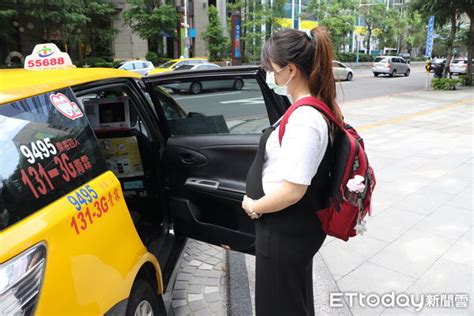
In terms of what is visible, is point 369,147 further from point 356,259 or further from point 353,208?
point 353,208

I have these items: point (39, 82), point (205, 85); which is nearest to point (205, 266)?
point (205, 85)

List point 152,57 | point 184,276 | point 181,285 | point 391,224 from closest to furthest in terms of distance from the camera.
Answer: point 181,285
point 184,276
point 391,224
point 152,57

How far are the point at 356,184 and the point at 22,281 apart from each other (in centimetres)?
124

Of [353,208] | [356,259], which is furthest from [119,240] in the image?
[356,259]

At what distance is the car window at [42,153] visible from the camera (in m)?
1.40

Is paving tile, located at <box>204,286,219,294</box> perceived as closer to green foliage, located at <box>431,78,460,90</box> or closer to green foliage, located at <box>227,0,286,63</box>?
green foliage, located at <box>431,78,460,90</box>

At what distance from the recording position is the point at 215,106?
3.35 metres

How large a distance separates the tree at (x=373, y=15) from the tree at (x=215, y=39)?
19038mm

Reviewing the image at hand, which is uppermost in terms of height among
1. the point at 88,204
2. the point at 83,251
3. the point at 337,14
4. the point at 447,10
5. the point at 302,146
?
the point at 337,14

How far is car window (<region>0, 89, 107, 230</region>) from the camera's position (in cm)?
140

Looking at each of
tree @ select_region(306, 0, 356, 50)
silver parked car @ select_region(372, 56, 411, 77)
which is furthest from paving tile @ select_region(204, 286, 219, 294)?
tree @ select_region(306, 0, 356, 50)

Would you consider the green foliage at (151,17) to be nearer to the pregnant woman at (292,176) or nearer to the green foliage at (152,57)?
the green foliage at (152,57)

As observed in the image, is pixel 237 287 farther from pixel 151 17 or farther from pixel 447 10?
pixel 151 17

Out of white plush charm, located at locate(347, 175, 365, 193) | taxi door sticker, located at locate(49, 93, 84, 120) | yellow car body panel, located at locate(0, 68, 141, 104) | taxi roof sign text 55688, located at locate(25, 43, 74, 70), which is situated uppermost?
taxi roof sign text 55688, located at locate(25, 43, 74, 70)
